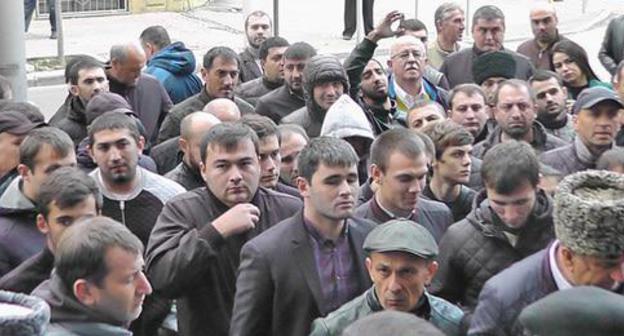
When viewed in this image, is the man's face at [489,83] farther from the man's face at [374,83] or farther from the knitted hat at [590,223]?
the knitted hat at [590,223]

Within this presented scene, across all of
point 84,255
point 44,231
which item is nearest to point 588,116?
point 44,231

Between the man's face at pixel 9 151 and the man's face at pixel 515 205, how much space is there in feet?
9.51

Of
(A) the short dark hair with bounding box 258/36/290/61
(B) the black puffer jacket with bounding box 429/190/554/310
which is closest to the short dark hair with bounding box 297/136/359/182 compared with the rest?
(B) the black puffer jacket with bounding box 429/190/554/310

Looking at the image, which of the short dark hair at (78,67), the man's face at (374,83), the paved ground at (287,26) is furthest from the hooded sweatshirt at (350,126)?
the paved ground at (287,26)

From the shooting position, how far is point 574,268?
4574 millimetres

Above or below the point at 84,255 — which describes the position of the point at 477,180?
below

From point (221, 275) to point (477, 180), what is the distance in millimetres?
2146

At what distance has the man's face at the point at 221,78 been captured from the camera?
31.4ft

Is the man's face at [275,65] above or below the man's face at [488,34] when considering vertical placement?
below

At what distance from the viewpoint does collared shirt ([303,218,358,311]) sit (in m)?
5.57

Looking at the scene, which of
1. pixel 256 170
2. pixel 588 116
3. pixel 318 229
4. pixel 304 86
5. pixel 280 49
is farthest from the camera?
pixel 280 49

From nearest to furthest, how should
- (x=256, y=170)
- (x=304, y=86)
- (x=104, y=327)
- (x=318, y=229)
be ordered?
(x=104, y=327) < (x=318, y=229) < (x=256, y=170) < (x=304, y=86)

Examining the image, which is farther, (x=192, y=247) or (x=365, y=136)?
(x=365, y=136)

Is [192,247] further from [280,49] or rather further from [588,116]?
[280,49]
